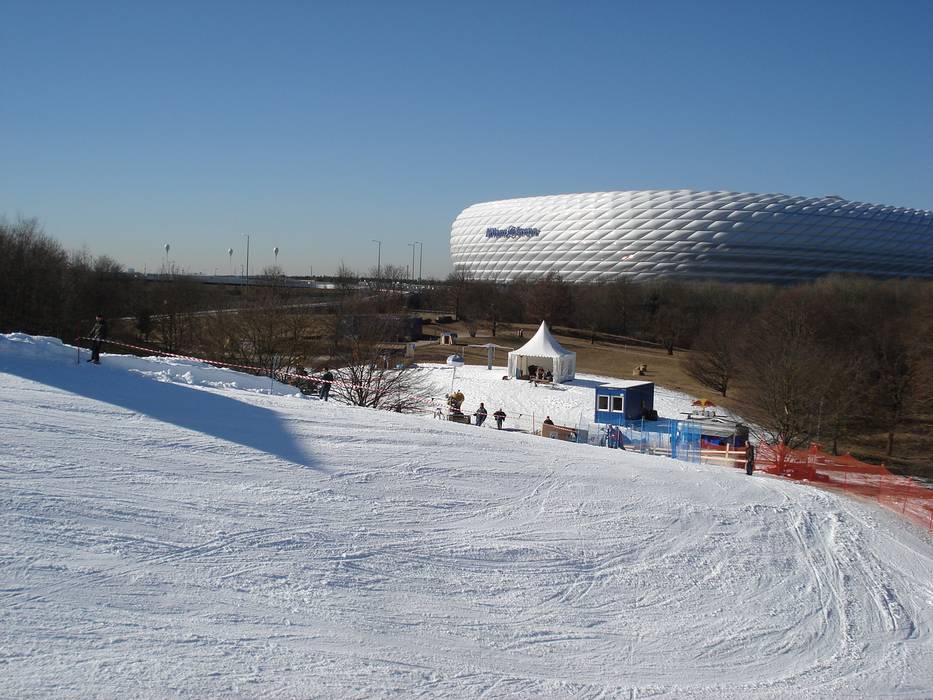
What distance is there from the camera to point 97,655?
597 cm

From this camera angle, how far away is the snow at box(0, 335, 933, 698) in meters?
6.45

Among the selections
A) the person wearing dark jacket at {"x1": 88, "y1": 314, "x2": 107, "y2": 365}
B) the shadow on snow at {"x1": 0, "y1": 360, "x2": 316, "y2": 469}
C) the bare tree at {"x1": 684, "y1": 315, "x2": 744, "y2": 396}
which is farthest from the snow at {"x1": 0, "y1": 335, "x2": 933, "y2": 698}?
the bare tree at {"x1": 684, "y1": 315, "x2": 744, "y2": 396}

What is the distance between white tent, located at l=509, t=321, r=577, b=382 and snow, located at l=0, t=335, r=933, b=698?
1925 cm

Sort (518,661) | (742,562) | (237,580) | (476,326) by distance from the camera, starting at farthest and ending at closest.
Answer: (476,326)
(742,562)
(237,580)
(518,661)

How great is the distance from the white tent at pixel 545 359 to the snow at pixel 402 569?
63.2 feet

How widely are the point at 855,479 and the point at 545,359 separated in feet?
57.3

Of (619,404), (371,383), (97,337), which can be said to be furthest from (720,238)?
(97,337)

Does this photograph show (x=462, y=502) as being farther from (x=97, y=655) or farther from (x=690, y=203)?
(x=690, y=203)

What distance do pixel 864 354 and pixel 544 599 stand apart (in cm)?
3085

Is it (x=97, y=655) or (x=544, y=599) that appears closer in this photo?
(x=97, y=655)

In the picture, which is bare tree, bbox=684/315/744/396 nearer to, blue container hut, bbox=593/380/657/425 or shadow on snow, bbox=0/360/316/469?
blue container hut, bbox=593/380/657/425

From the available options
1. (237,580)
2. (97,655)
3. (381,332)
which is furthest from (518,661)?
(381,332)

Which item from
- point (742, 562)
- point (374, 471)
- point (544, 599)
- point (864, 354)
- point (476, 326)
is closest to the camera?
point (544, 599)

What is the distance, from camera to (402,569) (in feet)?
27.8
